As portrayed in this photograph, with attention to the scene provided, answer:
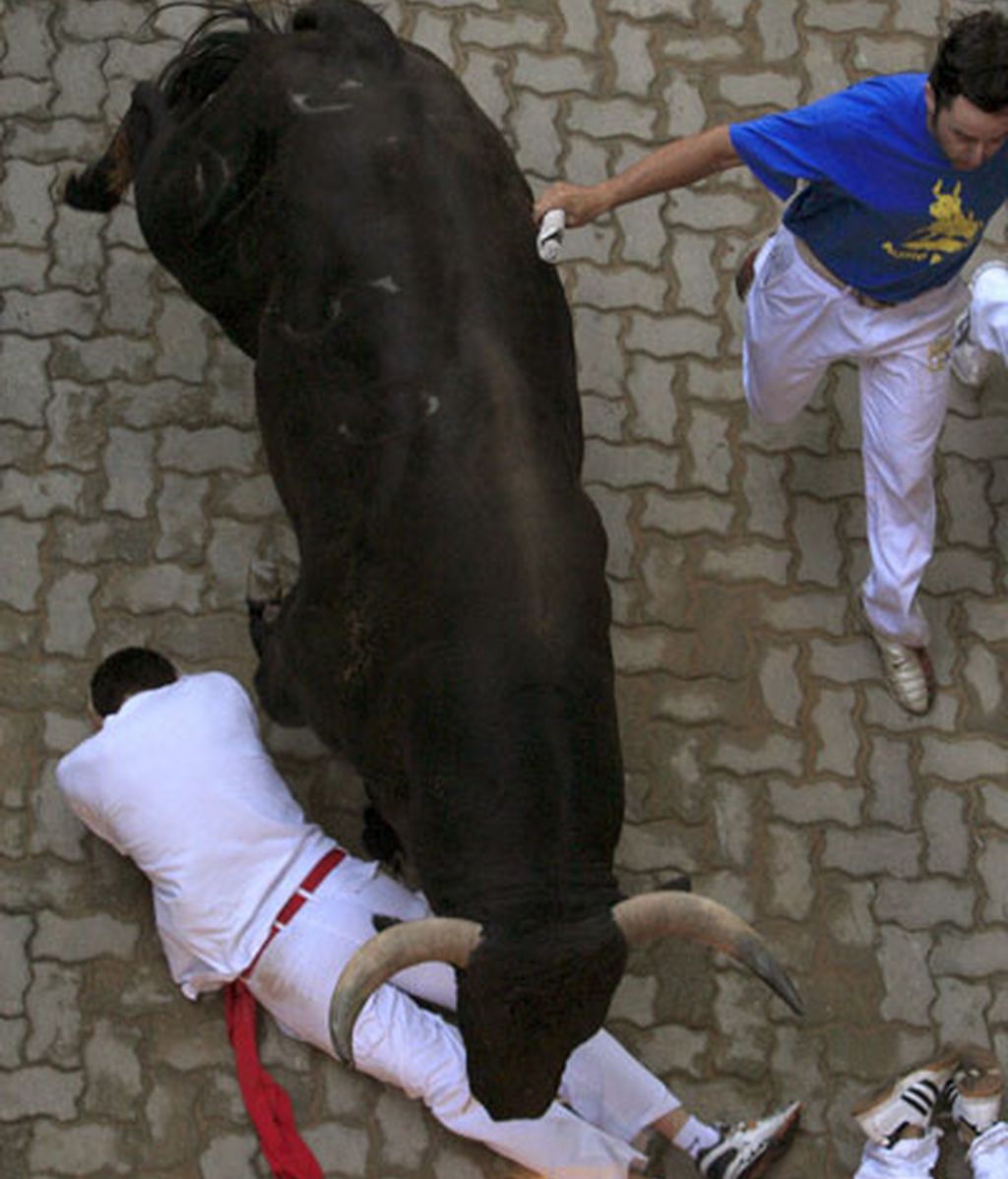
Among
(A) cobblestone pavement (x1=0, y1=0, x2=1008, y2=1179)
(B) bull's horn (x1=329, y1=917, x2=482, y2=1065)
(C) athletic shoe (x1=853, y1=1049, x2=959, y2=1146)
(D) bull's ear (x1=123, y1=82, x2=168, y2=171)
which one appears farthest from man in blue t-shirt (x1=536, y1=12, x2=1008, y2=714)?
(B) bull's horn (x1=329, y1=917, x2=482, y2=1065)

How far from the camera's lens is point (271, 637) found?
5.62 m

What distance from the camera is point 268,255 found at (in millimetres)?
5250

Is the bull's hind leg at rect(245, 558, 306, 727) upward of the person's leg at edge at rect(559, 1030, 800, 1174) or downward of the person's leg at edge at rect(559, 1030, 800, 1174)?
upward

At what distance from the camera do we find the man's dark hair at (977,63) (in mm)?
4562

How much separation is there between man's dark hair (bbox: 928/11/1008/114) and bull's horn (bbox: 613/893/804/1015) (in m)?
2.07

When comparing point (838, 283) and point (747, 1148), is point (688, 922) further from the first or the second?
point (838, 283)

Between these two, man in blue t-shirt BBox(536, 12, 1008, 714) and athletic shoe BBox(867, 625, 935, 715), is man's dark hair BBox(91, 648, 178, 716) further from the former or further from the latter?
athletic shoe BBox(867, 625, 935, 715)

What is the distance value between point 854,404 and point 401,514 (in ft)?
7.66

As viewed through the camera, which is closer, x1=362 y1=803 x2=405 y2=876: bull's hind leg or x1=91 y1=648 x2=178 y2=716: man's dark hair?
x1=91 y1=648 x2=178 y2=716: man's dark hair

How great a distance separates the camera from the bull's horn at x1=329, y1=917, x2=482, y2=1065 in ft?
13.9

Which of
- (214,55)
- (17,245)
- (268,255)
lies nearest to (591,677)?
(268,255)

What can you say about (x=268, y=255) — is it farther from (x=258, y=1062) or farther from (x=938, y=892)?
(x=938, y=892)

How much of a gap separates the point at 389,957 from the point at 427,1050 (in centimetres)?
112

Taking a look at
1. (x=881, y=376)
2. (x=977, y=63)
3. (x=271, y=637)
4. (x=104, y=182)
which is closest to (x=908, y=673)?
(x=881, y=376)
